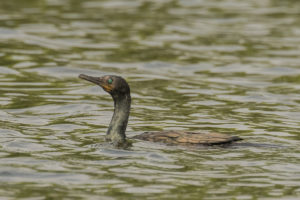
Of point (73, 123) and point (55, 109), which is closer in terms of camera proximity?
point (73, 123)

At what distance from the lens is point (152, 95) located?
1822 centimetres

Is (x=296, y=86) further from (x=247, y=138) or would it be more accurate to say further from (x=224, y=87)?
(x=247, y=138)

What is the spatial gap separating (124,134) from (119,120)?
0.26 m

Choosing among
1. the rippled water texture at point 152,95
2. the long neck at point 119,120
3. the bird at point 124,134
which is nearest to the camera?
the rippled water texture at point 152,95

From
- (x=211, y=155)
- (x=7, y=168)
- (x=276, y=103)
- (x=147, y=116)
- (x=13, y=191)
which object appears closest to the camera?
(x=13, y=191)

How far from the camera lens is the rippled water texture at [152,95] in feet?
35.4

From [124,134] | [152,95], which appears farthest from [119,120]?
[152,95]

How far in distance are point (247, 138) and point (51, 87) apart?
6333 mm

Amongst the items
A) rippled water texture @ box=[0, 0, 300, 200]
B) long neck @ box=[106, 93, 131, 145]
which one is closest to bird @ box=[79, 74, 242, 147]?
long neck @ box=[106, 93, 131, 145]

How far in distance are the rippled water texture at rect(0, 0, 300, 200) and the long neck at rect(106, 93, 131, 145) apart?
0.23 meters

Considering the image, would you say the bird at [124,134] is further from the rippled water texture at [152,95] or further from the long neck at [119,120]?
the rippled water texture at [152,95]

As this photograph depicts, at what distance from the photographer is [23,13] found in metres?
27.8

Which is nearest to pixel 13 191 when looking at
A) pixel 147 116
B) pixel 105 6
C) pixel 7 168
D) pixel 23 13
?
pixel 7 168

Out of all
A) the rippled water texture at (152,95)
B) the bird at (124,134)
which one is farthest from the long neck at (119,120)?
the rippled water texture at (152,95)
